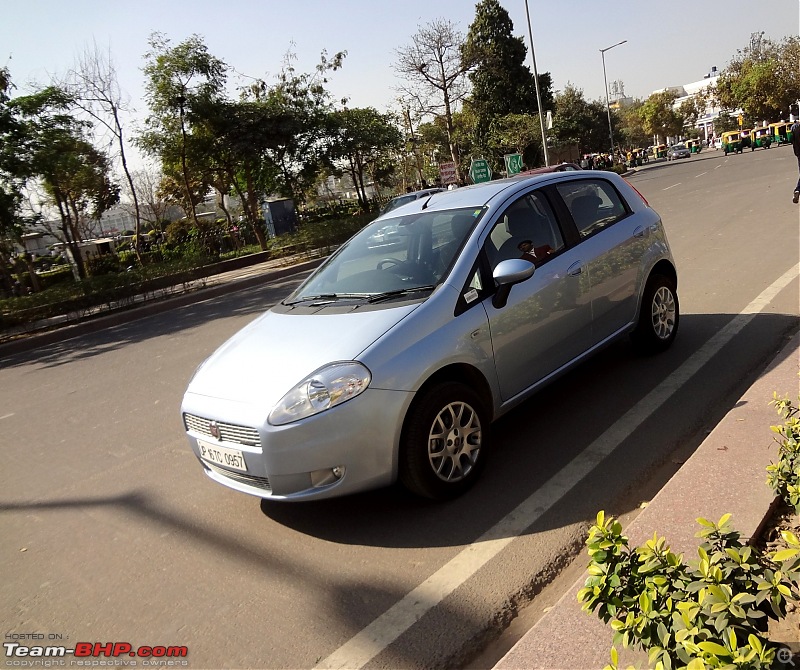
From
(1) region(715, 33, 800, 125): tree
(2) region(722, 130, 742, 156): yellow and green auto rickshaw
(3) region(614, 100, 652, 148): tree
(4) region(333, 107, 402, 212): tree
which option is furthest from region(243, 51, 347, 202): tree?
(3) region(614, 100, 652, 148): tree

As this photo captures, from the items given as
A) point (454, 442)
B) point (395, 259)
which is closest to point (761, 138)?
point (395, 259)

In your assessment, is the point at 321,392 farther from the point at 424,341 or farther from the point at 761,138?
the point at 761,138

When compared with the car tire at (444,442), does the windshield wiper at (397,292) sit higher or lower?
higher

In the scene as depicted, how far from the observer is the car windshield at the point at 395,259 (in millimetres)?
4227

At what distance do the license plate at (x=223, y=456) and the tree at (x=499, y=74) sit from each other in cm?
4935

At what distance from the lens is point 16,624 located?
3316 mm

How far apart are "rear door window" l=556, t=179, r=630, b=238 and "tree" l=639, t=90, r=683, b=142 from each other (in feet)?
321

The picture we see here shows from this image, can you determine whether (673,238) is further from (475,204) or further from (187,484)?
(187,484)

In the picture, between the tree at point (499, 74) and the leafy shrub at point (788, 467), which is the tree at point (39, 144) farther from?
the tree at point (499, 74)

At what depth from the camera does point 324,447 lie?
3354 mm

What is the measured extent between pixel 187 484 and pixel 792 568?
3.83 meters

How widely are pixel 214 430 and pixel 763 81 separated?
261 ft

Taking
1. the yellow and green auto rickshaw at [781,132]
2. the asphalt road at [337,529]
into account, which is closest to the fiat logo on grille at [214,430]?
the asphalt road at [337,529]

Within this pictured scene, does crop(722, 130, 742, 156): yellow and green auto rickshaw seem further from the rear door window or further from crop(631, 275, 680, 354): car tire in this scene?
the rear door window
